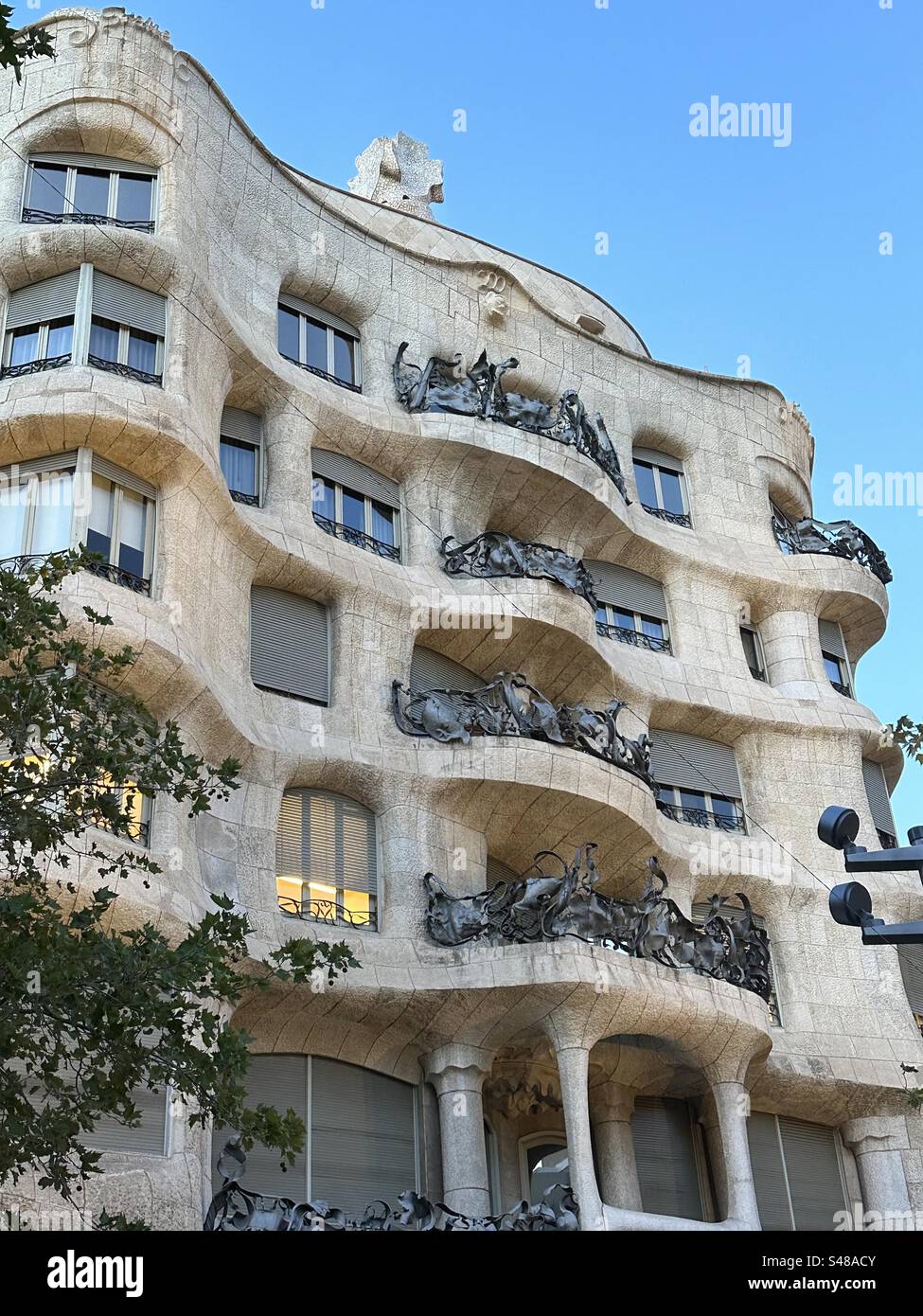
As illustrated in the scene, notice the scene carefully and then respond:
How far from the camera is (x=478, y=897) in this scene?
1823 cm

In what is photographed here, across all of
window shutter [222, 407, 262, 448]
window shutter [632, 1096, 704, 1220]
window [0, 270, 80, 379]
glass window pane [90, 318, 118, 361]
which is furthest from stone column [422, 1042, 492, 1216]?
window [0, 270, 80, 379]

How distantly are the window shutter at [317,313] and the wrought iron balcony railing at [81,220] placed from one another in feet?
9.67

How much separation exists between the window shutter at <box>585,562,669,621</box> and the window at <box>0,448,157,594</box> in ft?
27.5

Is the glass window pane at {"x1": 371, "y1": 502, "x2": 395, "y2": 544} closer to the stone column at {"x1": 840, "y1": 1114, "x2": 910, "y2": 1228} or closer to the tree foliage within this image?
the tree foliage

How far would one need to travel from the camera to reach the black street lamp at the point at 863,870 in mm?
8992

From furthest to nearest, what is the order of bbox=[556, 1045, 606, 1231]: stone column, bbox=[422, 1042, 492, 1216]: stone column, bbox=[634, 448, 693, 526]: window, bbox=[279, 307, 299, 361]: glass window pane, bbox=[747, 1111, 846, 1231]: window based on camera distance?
bbox=[634, 448, 693, 526]: window
bbox=[279, 307, 299, 361]: glass window pane
bbox=[747, 1111, 846, 1231]: window
bbox=[422, 1042, 492, 1216]: stone column
bbox=[556, 1045, 606, 1231]: stone column

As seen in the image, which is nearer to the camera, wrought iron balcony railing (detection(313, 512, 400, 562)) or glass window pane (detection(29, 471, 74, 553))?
glass window pane (detection(29, 471, 74, 553))

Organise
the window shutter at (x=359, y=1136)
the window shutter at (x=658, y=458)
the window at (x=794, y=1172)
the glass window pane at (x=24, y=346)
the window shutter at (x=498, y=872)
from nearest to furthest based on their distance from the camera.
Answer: the window shutter at (x=359, y=1136) < the glass window pane at (x=24, y=346) < the window at (x=794, y=1172) < the window shutter at (x=498, y=872) < the window shutter at (x=658, y=458)

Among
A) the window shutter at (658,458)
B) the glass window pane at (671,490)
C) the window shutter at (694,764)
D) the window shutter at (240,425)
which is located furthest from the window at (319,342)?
the window shutter at (694,764)

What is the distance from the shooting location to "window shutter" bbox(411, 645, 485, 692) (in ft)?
68.6

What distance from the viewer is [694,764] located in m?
23.6

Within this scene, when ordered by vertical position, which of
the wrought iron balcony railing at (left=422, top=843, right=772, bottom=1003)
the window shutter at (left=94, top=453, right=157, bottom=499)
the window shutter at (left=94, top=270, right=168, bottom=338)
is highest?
the window shutter at (left=94, top=270, right=168, bottom=338)

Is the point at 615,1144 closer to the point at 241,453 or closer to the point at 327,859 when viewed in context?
the point at 327,859

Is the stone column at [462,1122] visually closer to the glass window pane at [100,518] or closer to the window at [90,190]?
the glass window pane at [100,518]
